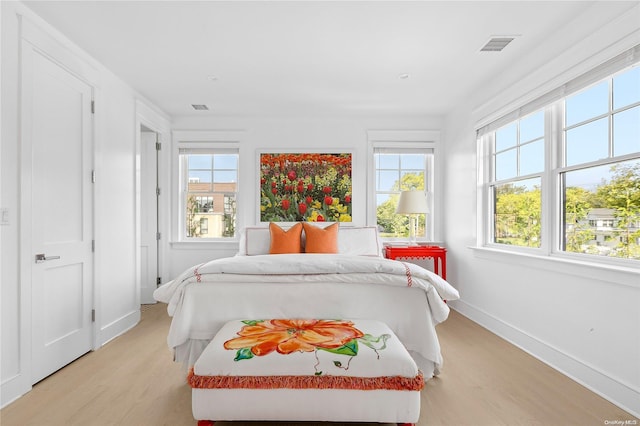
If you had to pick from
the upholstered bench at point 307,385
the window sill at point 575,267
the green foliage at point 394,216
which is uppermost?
the green foliage at point 394,216

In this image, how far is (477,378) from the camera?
2.43 metres

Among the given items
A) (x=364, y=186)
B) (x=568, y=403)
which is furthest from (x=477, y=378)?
(x=364, y=186)

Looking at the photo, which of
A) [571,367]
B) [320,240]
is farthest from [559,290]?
[320,240]

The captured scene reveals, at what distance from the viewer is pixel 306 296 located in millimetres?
2326

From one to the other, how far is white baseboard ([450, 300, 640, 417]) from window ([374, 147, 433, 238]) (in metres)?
1.56

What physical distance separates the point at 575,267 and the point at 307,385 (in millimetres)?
1996

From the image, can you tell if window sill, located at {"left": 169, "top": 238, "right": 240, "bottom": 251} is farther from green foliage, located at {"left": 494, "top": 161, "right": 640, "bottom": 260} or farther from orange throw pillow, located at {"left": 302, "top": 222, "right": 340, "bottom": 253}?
green foliage, located at {"left": 494, "top": 161, "right": 640, "bottom": 260}

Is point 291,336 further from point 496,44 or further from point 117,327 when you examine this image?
point 496,44

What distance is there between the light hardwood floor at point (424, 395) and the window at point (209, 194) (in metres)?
2.09

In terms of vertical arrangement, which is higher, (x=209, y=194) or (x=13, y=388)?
(x=209, y=194)

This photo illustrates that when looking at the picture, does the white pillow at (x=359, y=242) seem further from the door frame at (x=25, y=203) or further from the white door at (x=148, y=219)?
the door frame at (x=25, y=203)

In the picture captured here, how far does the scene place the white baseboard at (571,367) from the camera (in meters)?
2.04

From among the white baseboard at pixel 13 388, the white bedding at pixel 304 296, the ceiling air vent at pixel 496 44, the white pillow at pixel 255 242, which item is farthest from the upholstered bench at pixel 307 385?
the ceiling air vent at pixel 496 44

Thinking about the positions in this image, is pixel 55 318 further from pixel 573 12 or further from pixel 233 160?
pixel 573 12
